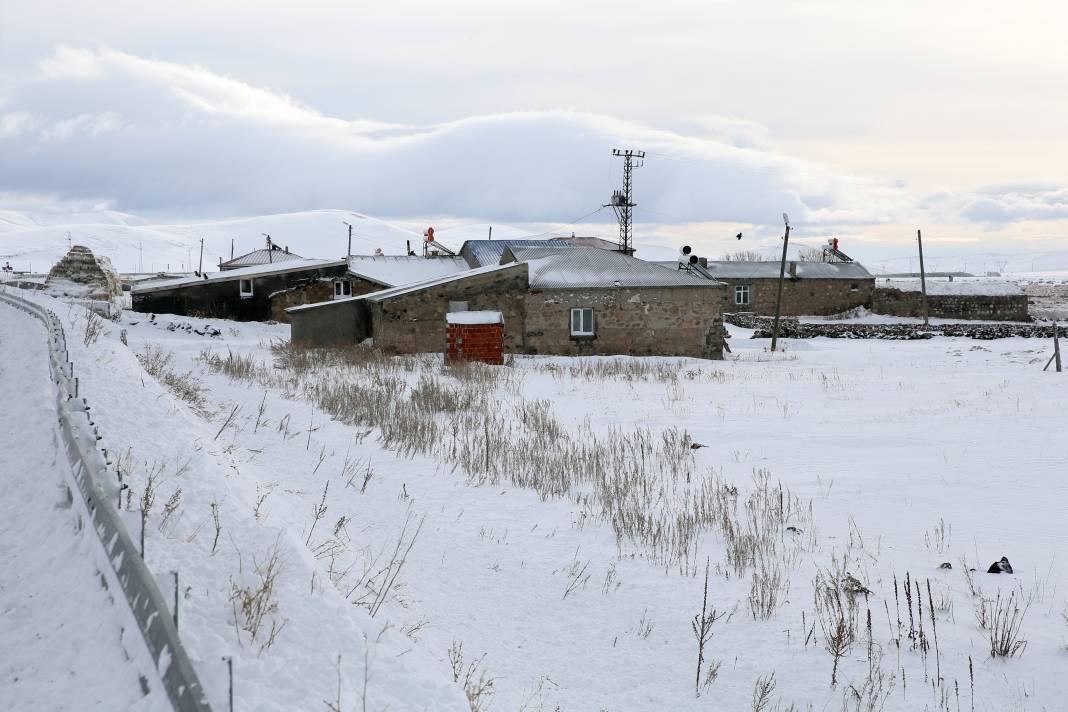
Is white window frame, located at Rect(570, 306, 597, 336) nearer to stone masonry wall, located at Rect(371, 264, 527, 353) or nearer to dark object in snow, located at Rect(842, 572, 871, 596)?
stone masonry wall, located at Rect(371, 264, 527, 353)

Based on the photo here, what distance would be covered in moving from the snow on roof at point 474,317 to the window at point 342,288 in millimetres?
13462

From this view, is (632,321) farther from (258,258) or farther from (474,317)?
(258,258)

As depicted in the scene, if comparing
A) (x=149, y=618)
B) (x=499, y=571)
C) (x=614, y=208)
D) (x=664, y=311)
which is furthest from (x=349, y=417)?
(x=614, y=208)

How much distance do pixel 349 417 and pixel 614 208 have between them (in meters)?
45.2

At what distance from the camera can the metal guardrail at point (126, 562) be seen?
204cm

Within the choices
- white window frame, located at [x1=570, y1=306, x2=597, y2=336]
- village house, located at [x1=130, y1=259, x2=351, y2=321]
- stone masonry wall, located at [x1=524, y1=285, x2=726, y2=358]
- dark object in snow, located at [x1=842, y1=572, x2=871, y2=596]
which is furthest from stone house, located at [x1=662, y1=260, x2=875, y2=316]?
dark object in snow, located at [x1=842, y1=572, x2=871, y2=596]

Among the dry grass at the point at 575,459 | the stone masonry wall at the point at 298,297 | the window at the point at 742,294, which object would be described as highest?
the window at the point at 742,294

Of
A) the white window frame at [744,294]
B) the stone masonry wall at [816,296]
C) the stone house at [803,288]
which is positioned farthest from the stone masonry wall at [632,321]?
the white window frame at [744,294]

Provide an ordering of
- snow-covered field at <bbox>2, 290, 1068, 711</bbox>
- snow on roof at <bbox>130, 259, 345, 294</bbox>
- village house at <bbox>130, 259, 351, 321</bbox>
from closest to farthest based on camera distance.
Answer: snow-covered field at <bbox>2, 290, 1068, 711</bbox>, snow on roof at <bbox>130, 259, 345, 294</bbox>, village house at <bbox>130, 259, 351, 321</bbox>

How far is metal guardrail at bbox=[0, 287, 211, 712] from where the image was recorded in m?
2.04

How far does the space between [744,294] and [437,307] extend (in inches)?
1295

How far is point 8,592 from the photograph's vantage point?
2.97m

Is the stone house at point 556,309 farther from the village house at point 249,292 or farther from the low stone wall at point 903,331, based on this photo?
the low stone wall at point 903,331

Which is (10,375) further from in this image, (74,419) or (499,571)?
(499,571)
